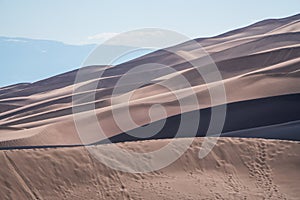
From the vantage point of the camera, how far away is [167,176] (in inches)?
335

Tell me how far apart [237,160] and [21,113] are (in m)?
27.2

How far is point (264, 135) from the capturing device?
10977 mm

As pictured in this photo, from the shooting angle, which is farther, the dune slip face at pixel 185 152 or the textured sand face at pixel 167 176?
the dune slip face at pixel 185 152

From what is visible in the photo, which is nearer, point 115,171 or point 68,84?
point 115,171

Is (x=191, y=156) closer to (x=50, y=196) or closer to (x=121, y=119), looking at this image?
(x=50, y=196)

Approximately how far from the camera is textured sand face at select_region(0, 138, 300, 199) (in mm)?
7586

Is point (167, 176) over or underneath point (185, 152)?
underneath

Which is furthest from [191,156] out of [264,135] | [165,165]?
[264,135]

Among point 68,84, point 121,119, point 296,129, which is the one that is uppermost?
point 296,129

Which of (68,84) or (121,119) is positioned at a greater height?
(121,119)

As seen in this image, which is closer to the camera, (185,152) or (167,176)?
(167,176)

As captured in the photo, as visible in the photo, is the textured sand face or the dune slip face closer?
the textured sand face

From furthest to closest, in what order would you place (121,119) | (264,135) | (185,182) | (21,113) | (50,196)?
(21,113) → (121,119) → (264,135) → (185,182) → (50,196)

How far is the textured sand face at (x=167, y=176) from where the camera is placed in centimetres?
759
